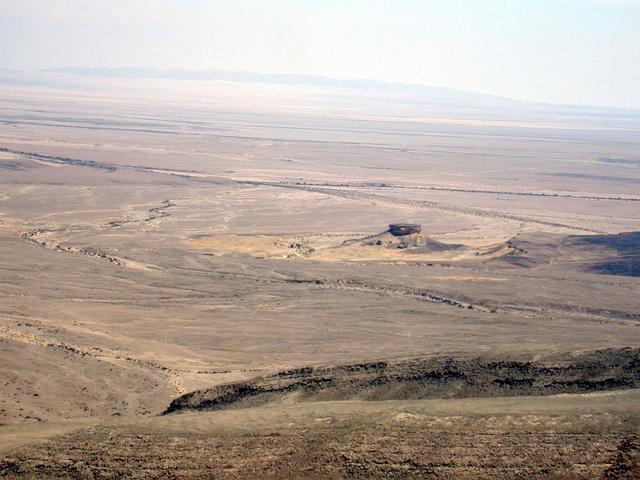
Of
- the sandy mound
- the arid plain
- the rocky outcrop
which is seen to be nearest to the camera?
the arid plain

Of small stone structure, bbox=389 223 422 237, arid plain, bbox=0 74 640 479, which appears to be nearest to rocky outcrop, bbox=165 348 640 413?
arid plain, bbox=0 74 640 479

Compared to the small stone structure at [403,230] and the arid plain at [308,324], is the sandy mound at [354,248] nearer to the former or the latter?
the small stone structure at [403,230]

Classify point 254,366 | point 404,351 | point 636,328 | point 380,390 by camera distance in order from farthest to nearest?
1. point 636,328
2. point 404,351
3. point 254,366
4. point 380,390

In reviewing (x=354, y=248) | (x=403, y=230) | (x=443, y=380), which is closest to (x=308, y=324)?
(x=443, y=380)

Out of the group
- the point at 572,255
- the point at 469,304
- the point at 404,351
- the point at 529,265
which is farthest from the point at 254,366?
the point at 572,255

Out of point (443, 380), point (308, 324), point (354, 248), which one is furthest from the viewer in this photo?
point (354, 248)

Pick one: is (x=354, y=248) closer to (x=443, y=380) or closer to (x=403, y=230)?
(x=403, y=230)

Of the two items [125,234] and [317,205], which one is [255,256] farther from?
[317,205]

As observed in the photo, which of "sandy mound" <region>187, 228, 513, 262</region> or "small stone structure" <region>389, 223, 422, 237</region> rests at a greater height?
"small stone structure" <region>389, 223, 422, 237</region>

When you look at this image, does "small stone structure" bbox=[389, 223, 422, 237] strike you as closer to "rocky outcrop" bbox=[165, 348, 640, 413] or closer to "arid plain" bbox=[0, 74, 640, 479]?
"arid plain" bbox=[0, 74, 640, 479]
